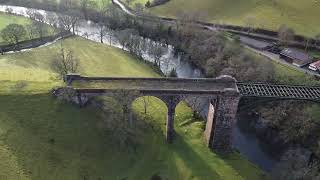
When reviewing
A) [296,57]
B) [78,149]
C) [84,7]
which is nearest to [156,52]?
[296,57]

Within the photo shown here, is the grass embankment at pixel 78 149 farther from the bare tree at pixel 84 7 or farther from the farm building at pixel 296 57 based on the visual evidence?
the bare tree at pixel 84 7

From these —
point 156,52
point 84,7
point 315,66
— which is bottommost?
point 156,52

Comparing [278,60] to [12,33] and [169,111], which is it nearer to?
[169,111]

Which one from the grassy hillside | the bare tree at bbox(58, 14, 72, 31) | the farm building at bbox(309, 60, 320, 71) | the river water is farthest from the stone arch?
the grassy hillside

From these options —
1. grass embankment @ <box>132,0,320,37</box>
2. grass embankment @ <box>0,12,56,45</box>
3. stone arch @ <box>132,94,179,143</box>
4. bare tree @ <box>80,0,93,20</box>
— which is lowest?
stone arch @ <box>132,94,179,143</box>

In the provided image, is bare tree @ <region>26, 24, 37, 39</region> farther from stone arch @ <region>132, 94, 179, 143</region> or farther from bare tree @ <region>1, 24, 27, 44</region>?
stone arch @ <region>132, 94, 179, 143</region>

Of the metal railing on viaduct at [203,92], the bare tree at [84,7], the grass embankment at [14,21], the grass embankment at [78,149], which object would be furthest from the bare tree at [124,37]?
the metal railing on viaduct at [203,92]

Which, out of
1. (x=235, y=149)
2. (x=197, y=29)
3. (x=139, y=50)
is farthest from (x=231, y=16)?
(x=235, y=149)
